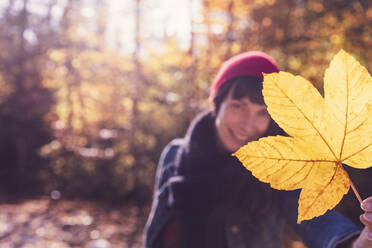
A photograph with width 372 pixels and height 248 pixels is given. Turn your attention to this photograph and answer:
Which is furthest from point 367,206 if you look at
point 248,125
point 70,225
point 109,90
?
point 109,90

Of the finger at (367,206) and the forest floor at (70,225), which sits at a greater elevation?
the finger at (367,206)

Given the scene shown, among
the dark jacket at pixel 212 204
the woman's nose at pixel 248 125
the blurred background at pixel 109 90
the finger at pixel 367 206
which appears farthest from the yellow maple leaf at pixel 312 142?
the blurred background at pixel 109 90

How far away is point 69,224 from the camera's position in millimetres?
4559

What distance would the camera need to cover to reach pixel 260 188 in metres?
1.33

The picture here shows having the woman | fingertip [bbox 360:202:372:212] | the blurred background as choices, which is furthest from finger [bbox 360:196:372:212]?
the blurred background

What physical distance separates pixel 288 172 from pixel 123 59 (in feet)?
20.3

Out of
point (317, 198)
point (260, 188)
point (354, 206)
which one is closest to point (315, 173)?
point (317, 198)

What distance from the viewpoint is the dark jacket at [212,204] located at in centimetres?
134

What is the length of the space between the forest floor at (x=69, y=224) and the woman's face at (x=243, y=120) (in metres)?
3.23

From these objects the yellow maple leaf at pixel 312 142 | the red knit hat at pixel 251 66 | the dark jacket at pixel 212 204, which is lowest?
the dark jacket at pixel 212 204

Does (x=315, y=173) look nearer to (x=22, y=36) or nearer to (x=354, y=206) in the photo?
(x=354, y=206)

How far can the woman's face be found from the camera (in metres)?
1.16

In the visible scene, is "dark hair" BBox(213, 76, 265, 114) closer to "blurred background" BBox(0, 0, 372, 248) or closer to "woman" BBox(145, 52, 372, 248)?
"woman" BBox(145, 52, 372, 248)

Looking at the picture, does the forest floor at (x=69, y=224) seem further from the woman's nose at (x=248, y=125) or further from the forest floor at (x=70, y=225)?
the woman's nose at (x=248, y=125)
